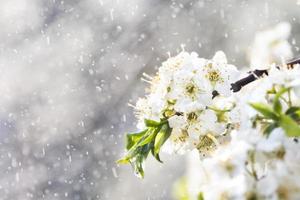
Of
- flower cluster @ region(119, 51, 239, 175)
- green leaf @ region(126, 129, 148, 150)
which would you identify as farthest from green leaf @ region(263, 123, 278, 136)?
green leaf @ region(126, 129, 148, 150)

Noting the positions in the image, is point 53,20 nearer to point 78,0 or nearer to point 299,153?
point 78,0

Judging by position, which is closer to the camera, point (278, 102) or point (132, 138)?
point (278, 102)

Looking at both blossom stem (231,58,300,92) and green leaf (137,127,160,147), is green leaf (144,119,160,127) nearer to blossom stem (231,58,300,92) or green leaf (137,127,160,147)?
green leaf (137,127,160,147)

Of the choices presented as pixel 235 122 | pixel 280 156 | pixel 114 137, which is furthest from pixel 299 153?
pixel 114 137

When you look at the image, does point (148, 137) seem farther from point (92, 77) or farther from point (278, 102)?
point (92, 77)

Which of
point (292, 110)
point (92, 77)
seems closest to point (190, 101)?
point (292, 110)

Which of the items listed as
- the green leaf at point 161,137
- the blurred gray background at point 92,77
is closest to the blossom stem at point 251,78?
the green leaf at point 161,137

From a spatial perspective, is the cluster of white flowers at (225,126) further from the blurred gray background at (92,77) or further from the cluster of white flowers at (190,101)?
the blurred gray background at (92,77)
